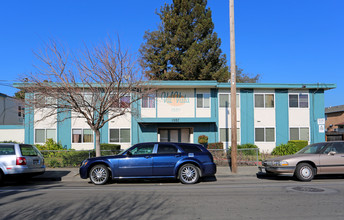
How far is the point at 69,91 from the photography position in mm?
12461

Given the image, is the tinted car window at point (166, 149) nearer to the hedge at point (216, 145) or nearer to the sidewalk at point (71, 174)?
the sidewalk at point (71, 174)

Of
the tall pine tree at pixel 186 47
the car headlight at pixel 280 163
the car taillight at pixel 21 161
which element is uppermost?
the tall pine tree at pixel 186 47

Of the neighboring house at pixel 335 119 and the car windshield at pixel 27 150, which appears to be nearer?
the car windshield at pixel 27 150

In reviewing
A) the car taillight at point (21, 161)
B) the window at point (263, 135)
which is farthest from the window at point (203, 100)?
the car taillight at point (21, 161)

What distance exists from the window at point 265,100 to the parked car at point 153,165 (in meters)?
13.5

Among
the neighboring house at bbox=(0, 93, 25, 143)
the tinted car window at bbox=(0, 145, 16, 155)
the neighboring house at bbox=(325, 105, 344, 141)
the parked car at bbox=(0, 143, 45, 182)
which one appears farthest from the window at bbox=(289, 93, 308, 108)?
the neighboring house at bbox=(325, 105, 344, 141)

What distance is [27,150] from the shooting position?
10.9 m

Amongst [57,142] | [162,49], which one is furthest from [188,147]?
[162,49]

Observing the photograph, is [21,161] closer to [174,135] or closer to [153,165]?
[153,165]

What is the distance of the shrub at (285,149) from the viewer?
20.3 metres

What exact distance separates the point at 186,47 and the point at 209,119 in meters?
14.3

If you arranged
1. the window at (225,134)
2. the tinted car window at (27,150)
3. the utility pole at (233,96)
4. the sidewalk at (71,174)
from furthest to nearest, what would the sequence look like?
1. the window at (225,134)
2. the utility pole at (233,96)
3. the sidewalk at (71,174)
4. the tinted car window at (27,150)

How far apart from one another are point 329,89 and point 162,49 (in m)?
18.6

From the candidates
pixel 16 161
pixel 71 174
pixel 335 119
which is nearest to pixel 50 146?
pixel 71 174
